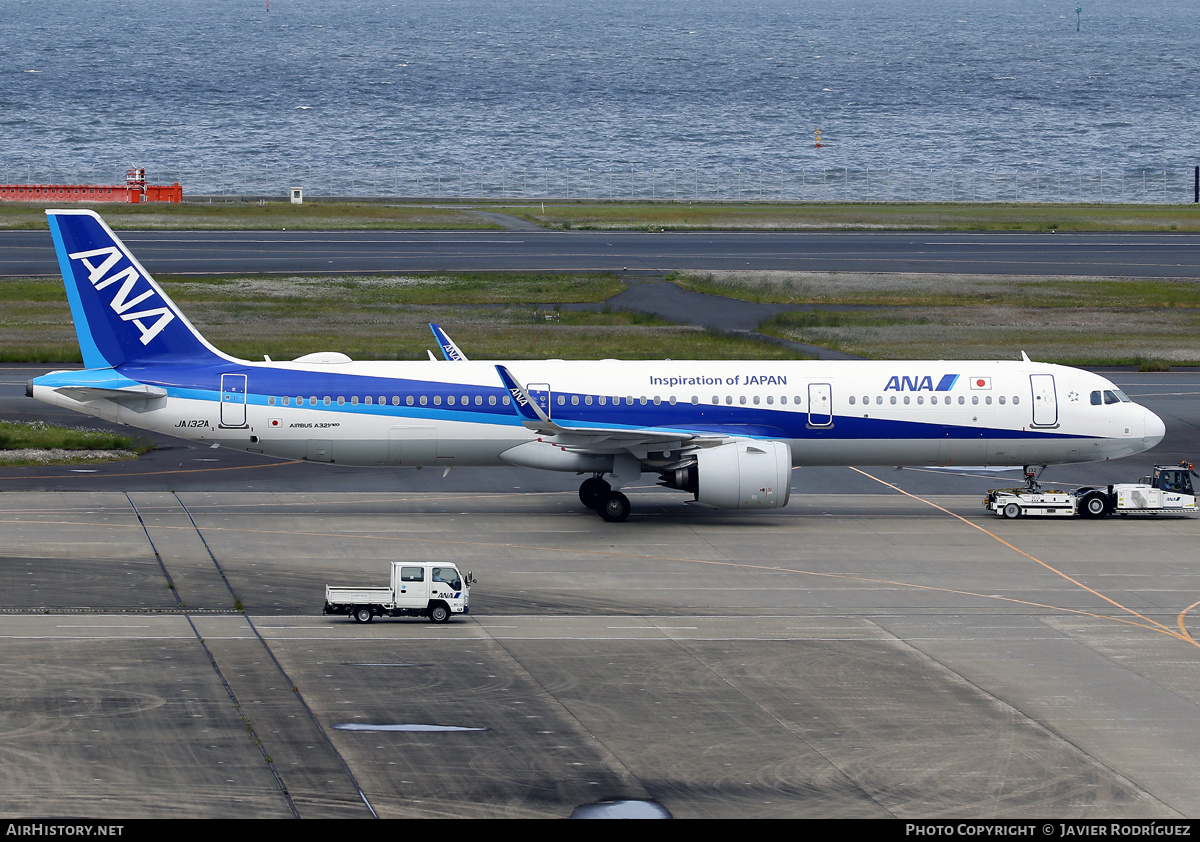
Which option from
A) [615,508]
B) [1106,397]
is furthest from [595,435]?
[1106,397]

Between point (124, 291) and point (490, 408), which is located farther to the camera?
point (490, 408)

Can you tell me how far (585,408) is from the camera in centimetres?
4388

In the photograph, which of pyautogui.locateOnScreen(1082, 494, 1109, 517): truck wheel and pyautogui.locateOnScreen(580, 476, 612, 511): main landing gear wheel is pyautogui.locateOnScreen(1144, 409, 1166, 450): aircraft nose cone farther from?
pyautogui.locateOnScreen(580, 476, 612, 511): main landing gear wheel

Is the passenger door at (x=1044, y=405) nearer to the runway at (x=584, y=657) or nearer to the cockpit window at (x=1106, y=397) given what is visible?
the cockpit window at (x=1106, y=397)

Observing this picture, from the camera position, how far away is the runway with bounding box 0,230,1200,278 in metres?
95.6

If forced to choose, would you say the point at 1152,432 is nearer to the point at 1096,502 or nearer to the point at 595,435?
the point at 1096,502

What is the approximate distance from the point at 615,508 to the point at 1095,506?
1566 centimetres

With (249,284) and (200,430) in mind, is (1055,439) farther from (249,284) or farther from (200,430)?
(249,284)

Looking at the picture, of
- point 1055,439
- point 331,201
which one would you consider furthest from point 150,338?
point 331,201

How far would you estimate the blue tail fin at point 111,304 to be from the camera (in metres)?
42.3

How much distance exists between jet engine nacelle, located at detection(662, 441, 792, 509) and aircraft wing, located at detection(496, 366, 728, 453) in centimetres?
94

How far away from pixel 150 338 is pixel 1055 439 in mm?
29137

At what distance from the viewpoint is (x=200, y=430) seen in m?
42.9

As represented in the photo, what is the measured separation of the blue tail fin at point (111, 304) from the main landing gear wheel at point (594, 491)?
12.6 m
